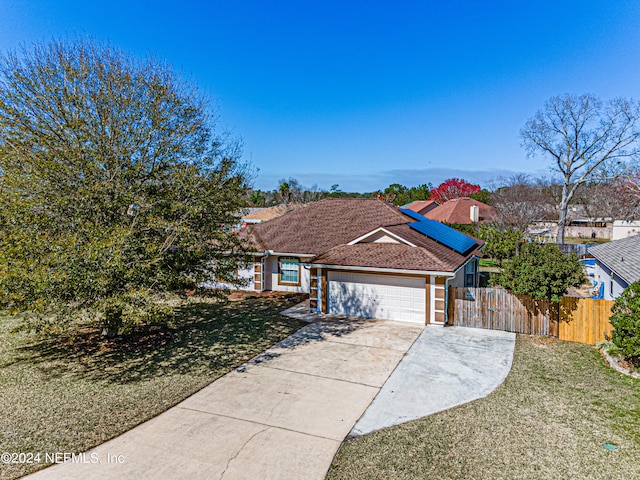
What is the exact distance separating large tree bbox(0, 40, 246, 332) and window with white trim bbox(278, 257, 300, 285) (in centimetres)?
849

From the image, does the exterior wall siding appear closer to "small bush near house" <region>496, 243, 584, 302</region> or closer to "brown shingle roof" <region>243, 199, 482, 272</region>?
"small bush near house" <region>496, 243, 584, 302</region>

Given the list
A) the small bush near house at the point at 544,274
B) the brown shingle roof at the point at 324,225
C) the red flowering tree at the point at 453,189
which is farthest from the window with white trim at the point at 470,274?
the red flowering tree at the point at 453,189

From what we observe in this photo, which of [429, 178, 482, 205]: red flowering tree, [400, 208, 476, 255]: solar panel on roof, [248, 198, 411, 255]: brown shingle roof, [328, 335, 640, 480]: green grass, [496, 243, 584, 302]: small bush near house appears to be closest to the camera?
[328, 335, 640, 480]: green grass

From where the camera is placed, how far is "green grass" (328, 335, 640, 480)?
6414 mm

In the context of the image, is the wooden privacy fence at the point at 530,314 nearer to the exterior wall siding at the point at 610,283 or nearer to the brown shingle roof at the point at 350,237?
the brown shingle roof at the point at 350,237

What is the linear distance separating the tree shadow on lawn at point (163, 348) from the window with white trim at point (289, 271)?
4.67 meters

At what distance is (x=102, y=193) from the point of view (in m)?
10.3

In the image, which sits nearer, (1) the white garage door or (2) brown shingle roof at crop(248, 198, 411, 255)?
(1) the white garage door

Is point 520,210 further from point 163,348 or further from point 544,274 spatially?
point 163,348

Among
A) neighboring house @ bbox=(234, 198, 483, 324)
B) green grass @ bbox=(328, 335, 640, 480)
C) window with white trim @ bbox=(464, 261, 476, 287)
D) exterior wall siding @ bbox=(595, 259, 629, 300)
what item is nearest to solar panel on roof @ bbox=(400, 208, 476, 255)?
neighboring house @ bbox=(234, 198, 483, 324)

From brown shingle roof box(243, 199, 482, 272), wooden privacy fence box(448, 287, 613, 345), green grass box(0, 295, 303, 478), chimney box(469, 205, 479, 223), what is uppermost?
chimney box(469, 205, 479, 223)

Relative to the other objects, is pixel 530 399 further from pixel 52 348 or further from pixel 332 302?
pixel 52 348

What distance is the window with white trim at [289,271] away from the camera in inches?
820

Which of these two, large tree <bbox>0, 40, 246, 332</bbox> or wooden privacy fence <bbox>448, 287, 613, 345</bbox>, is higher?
large tree <bbox>0, 40, 246, 332</bbox>
